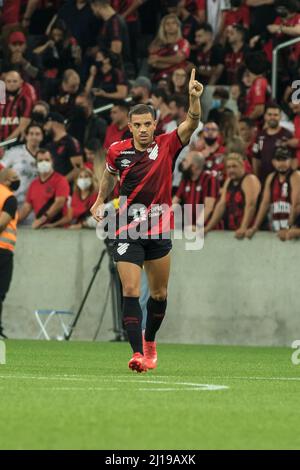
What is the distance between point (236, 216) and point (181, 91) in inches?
112

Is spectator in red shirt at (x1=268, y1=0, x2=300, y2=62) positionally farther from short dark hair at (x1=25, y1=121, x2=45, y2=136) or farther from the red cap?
the red cap

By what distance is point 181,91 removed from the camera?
21.9 metres

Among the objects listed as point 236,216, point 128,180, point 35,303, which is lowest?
point 35,303

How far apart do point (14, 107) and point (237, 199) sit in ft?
16.1

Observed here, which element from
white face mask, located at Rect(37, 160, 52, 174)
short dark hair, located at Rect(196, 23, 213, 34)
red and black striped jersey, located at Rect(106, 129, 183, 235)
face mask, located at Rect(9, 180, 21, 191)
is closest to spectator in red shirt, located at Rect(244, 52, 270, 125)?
short dark hair, located at Rect(196, 23, 213, 34)

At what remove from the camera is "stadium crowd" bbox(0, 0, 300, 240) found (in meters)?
19.7

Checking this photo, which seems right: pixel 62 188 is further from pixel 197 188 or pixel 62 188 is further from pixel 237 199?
pixel 237 199

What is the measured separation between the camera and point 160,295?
43.3ft

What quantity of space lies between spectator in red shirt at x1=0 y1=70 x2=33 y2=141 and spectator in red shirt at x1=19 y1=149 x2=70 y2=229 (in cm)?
175

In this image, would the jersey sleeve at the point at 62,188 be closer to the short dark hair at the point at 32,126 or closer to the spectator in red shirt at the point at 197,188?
the short dark hair at the point at 32,126

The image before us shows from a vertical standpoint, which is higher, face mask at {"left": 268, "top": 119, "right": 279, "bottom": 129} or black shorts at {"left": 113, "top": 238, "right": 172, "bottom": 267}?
face mask at {"left": 268, "top": 119, "right": 279, "bottom": 129}

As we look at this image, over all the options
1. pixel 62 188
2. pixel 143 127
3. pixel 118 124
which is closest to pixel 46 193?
pixel 62 188
